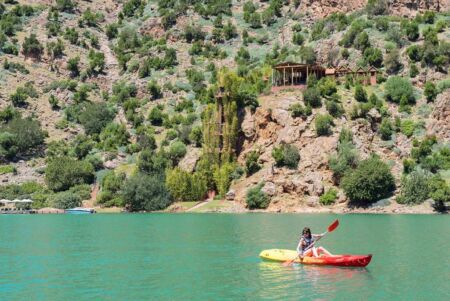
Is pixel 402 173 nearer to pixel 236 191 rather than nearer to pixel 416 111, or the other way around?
pixel 416 111

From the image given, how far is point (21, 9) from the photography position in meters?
150

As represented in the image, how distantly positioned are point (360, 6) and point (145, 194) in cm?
6414

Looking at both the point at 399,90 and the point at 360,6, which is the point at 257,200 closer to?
the point at 399,90

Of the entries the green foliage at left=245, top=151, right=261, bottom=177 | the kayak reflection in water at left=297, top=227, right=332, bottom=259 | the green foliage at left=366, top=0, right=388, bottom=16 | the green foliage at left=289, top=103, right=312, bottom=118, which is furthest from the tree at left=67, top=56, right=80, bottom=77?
the kayak reflection in water at left=297, top=227, right=332, bottom=259

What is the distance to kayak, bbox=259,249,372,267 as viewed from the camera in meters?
35.2

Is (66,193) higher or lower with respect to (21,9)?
lower

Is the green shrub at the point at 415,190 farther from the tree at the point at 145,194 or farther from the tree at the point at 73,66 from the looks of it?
the tree at the point at 73,66

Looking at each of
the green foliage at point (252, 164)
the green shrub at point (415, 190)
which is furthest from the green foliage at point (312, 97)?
the green shrub at point (415, 190)

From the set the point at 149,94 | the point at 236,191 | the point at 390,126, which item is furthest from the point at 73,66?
the point at 390,126

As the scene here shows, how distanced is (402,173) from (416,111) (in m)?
14.3

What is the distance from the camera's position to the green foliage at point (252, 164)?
317 feet

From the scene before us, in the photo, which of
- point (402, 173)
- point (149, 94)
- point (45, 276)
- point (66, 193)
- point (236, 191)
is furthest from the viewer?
point (149, 94)

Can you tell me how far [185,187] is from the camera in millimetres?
96250

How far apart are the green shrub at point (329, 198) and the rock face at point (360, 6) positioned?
5260cm
